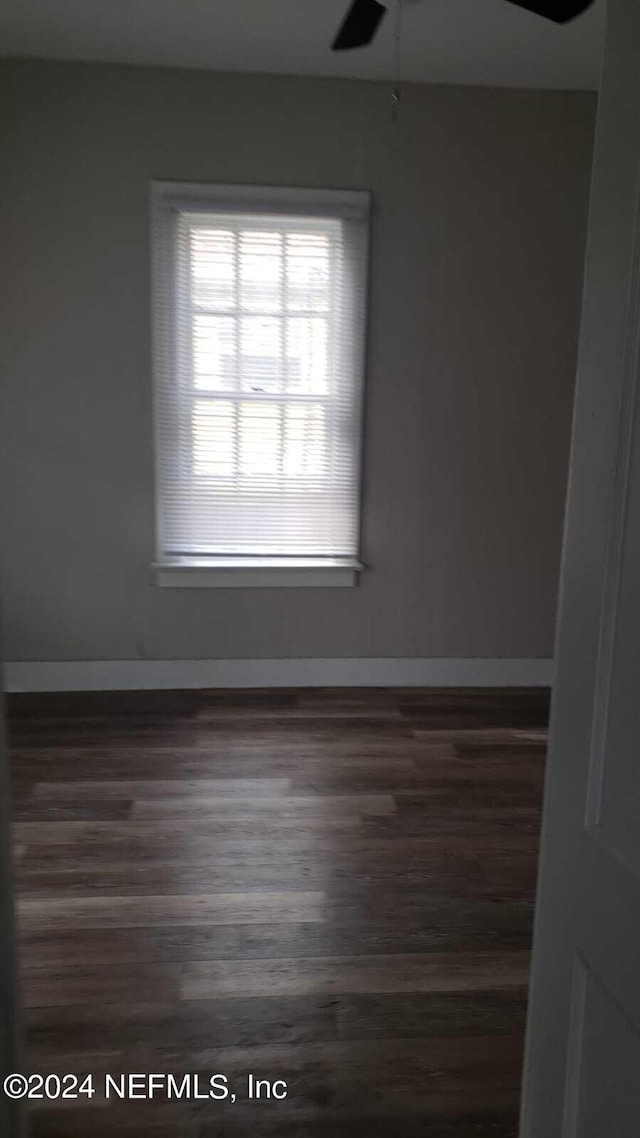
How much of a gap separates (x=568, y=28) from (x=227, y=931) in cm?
359

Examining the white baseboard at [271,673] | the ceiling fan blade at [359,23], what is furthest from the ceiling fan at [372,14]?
the white baseboard at [271,673]

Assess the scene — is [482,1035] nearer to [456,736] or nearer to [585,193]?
[456,736]

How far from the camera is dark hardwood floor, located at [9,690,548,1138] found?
1607 mm

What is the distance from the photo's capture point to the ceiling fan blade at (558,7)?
6.44 feet

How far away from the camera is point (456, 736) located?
11.2 feet

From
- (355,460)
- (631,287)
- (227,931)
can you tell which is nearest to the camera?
(631,287)

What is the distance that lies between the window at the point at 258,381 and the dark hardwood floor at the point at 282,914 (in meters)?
0.87

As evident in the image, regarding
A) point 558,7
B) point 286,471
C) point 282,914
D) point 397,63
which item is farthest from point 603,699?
point 397,63

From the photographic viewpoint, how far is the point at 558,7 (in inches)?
78.7

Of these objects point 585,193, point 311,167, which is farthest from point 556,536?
point 311,167

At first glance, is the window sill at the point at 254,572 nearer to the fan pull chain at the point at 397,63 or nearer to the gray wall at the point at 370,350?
the gray wall at the point at 370,350

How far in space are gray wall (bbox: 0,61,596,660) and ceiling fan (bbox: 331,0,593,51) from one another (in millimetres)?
1216

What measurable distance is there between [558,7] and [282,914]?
2654 mm

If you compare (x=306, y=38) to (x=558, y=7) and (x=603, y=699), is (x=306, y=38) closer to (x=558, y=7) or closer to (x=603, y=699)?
(x=558, y=7)
